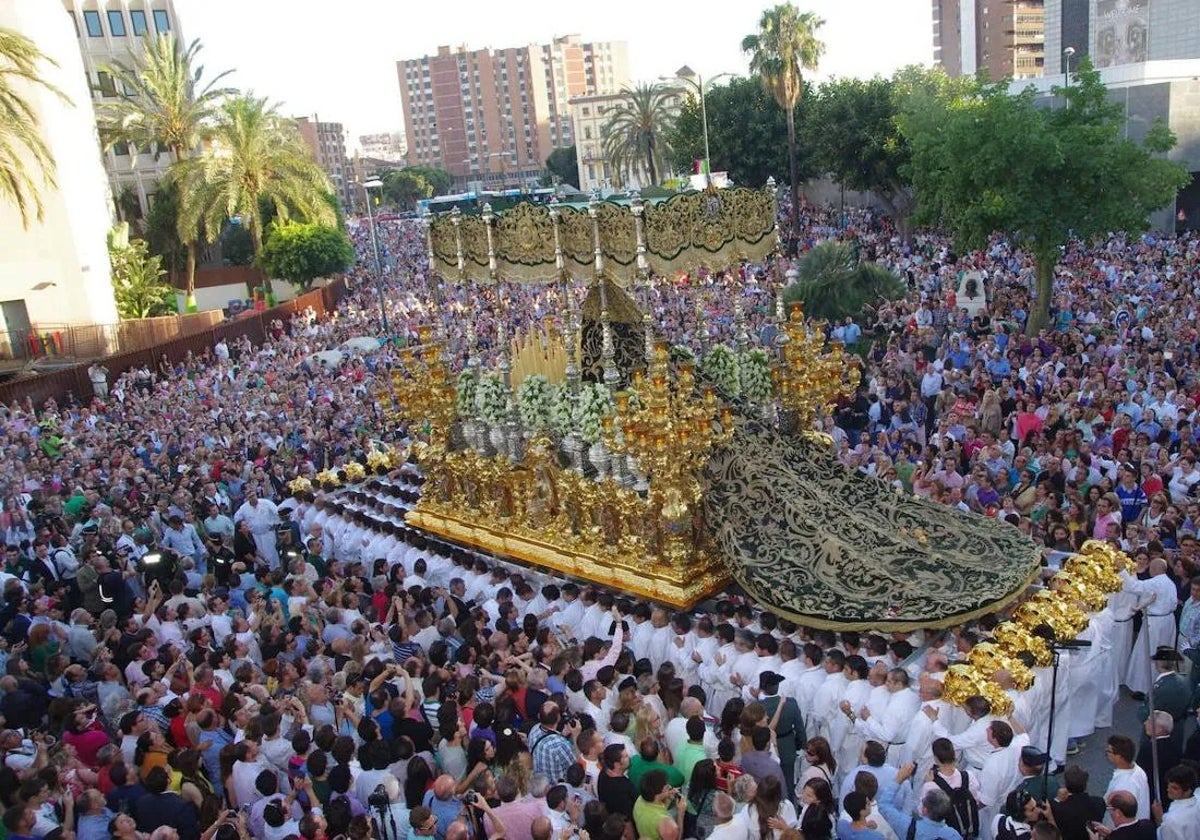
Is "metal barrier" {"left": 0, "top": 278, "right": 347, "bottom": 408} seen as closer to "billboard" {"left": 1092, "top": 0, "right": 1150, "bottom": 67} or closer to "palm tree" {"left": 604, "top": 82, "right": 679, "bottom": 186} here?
"palm tree" {"left": 604, "top": 82, "right": 679, "bottom": 186}

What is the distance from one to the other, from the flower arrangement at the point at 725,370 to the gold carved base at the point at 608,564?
239 cm

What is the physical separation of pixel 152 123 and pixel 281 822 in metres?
39.1

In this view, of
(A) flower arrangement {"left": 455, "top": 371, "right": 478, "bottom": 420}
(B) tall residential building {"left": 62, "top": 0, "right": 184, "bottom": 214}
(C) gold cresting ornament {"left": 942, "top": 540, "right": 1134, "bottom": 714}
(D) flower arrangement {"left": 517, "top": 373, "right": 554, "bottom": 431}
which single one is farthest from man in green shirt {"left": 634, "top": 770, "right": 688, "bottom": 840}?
(B) tall residential building {"left": 62, "top": 0, "right": 184, "bottom": 214}

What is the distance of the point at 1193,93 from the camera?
31438 mm

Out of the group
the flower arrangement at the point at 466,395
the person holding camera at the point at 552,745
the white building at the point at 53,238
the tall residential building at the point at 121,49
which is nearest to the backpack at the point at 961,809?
the person holding camera at the point at 552,745

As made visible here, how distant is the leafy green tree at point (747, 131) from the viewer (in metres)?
43.2

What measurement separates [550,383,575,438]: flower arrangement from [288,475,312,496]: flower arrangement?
197 inches

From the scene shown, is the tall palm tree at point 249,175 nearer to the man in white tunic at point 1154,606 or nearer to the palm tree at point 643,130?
the palm tree at point 643,130

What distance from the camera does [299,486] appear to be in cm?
1446

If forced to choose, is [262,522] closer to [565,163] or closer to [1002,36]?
[1002,36]

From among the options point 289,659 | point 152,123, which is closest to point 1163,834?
point 289,659

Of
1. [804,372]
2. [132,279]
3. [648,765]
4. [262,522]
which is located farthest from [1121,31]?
[648,765]

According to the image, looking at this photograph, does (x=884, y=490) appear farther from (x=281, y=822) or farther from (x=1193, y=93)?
(x=1193, y=93)

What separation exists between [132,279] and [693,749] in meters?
35.6
